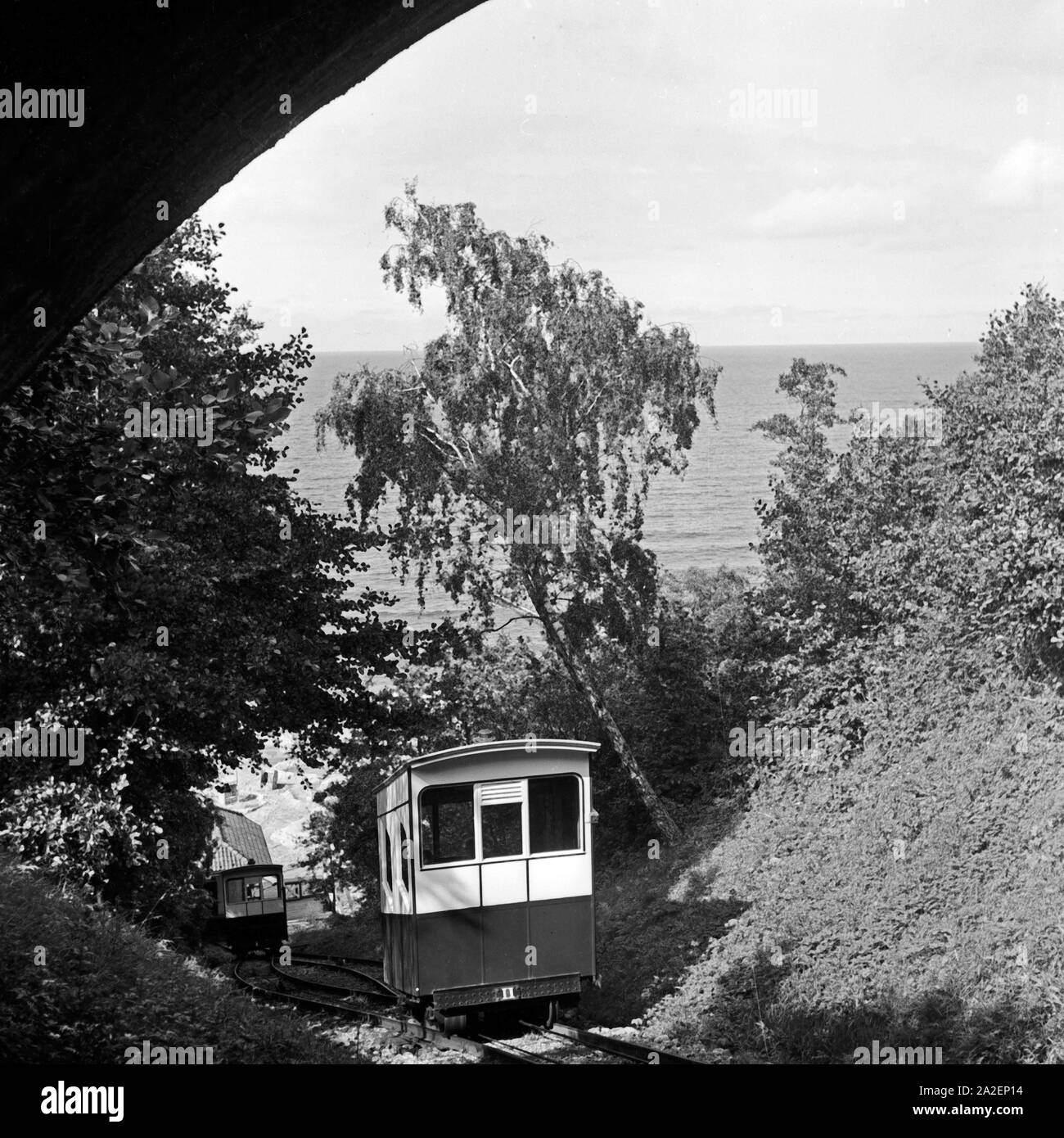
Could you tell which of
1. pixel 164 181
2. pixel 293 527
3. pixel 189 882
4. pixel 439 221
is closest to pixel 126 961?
pixel 189 882

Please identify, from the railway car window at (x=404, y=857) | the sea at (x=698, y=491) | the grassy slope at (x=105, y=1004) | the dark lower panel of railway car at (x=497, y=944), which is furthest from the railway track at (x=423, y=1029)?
the sea at (x=698, y=491)

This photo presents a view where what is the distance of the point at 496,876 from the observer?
13008 mm

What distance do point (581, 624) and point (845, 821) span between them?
8784 millimetres

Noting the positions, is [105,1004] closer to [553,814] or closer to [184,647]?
[553,814]

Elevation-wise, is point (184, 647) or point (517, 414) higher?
point (517, 414)

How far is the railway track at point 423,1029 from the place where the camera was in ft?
38.2

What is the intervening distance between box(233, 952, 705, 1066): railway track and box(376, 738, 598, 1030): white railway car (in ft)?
1.04

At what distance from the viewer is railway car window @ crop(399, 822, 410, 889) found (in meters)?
13.1

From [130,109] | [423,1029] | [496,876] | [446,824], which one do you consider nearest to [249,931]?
[423,1029]

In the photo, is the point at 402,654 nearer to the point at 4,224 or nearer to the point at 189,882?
the point at 189,882

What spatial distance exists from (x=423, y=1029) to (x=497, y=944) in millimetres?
1486

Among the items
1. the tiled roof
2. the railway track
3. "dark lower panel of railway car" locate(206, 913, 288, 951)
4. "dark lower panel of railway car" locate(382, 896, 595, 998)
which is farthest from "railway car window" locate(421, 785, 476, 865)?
the tiled roof

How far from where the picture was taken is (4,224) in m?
2.54

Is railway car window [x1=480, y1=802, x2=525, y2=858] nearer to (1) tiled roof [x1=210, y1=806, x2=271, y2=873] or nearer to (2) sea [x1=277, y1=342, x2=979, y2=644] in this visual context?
(2) sea [x1=277, y1=342, x2=979, y2=644]
